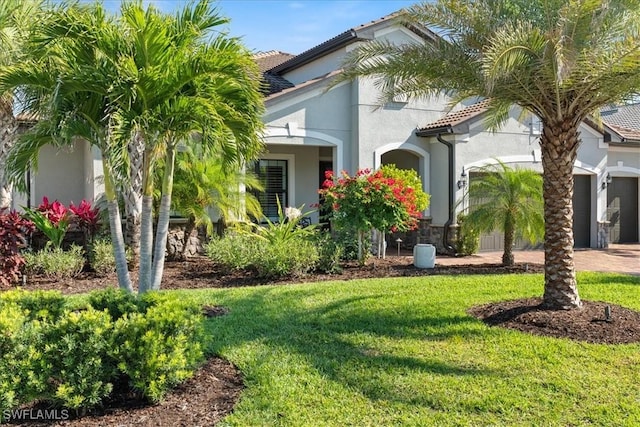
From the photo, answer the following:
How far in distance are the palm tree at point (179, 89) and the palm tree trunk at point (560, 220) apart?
4.63m

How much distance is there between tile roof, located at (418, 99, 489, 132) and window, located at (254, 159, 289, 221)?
16.2 feet

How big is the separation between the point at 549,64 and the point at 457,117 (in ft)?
34.0

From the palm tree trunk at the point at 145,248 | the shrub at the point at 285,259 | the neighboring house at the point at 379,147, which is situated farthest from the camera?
the neighboring house at the point at 379,147

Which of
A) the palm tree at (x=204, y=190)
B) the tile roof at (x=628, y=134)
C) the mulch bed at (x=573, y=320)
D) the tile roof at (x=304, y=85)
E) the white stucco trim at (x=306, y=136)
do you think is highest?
the tile roof at (x=304, y=85)

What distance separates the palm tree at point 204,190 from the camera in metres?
13.3

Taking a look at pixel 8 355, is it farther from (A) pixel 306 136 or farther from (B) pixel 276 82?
(B) pixel 276 82

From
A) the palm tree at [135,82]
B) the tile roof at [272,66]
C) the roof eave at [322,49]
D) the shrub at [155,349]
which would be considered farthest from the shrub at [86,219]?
the roof eave at [322,49]

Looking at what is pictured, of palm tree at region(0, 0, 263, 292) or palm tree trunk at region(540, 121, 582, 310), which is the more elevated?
palm tree at region(0, 0, 263, 292)

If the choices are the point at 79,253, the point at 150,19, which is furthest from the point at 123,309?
the point at 79,253

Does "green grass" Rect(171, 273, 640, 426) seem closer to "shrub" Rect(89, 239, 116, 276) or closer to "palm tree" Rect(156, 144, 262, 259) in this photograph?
"shrub" Rect(89, 239, 116, 276)

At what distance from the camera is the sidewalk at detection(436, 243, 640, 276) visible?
14477mm

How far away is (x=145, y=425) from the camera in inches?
186

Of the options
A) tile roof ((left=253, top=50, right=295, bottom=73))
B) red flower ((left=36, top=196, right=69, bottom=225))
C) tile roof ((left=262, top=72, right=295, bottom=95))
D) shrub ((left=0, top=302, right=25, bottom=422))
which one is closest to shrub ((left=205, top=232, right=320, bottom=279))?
red flower ((left=36, top=196, right=69, bottom=225))

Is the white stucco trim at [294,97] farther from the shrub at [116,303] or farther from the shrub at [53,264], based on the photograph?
the shrub at [116,303]
